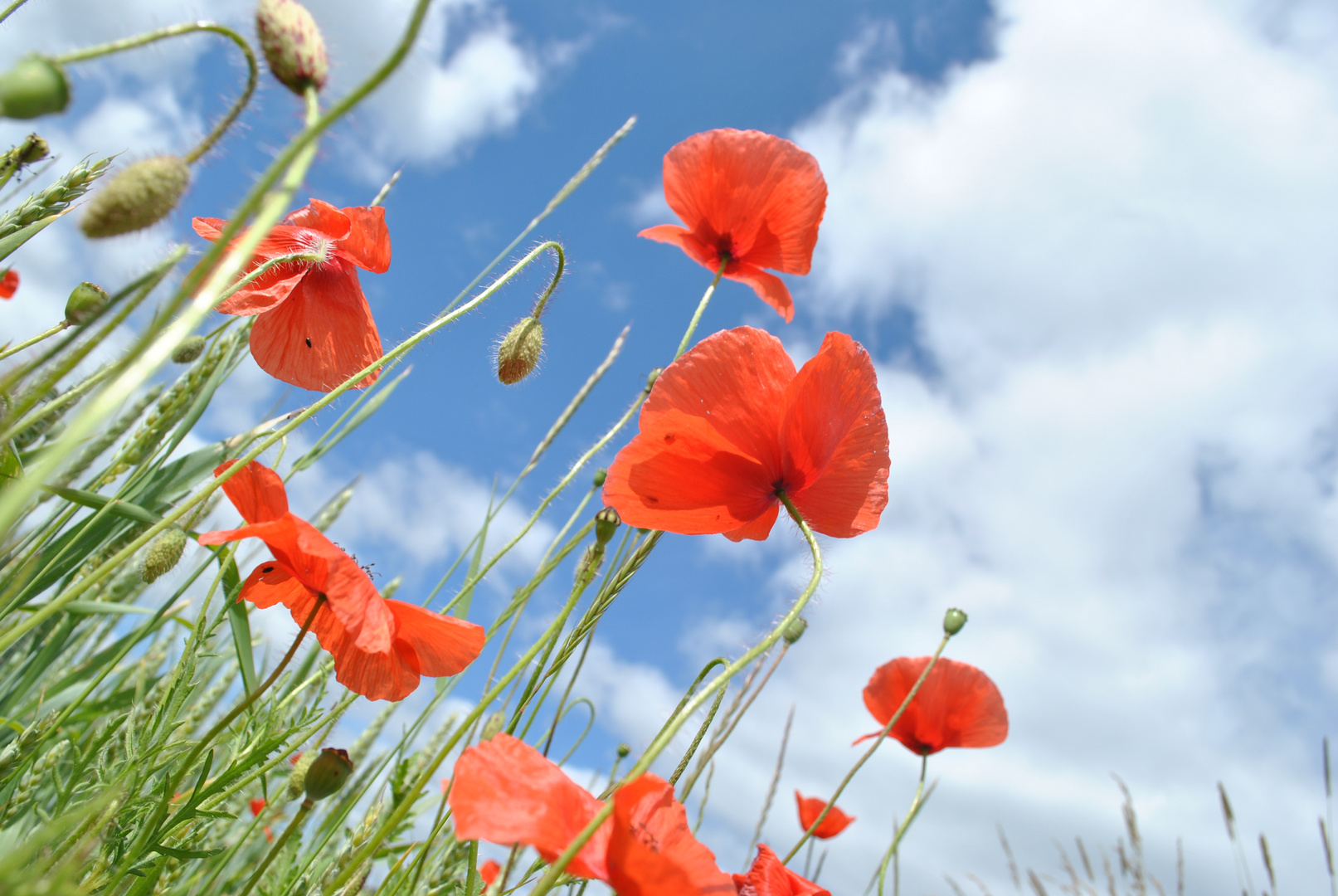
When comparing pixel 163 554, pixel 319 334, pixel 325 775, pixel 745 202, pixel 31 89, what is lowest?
pixel 325 775

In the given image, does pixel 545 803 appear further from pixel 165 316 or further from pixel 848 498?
pixel 848 498

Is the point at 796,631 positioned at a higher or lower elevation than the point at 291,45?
higher

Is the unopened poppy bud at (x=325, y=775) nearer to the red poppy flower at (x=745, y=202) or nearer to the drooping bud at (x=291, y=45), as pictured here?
the drooping bud at (x=291, y=45)

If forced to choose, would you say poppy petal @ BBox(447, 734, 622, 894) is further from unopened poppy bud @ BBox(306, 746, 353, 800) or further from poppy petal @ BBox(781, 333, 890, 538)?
poppy petal @ BBox(781, 333, 890, 538)

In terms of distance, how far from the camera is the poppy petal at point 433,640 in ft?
3.25

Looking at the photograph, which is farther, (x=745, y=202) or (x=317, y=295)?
(x=745, y=202)

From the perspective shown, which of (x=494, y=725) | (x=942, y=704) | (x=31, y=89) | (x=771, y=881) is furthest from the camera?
(x=942, y=704)

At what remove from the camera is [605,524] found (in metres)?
1.13

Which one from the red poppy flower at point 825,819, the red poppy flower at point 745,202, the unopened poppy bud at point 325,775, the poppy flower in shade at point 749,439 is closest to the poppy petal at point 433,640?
the unopened poppy bud at point 325,775

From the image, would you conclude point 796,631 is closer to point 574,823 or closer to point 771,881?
point 771,881

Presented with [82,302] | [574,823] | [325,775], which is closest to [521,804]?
[574,823]

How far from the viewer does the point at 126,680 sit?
175 cm

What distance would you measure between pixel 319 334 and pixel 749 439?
0.85 m

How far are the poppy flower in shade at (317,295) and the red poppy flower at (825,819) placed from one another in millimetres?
1955
